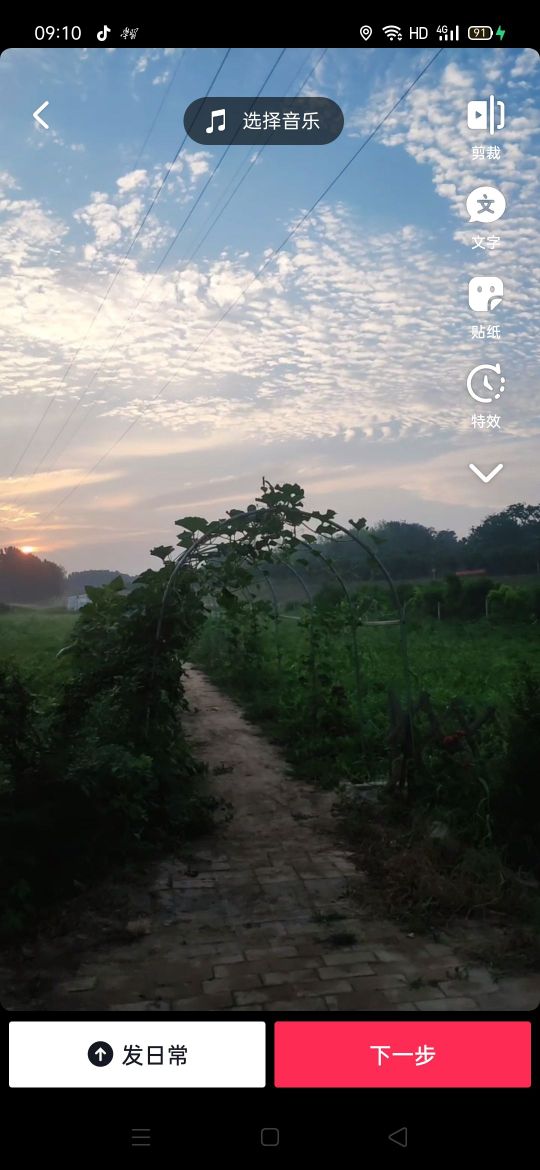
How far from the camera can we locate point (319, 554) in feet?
20.6

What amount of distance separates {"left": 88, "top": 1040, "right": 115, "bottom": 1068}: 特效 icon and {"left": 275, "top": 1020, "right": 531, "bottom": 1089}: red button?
377 mm

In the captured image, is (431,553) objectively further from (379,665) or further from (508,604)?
(508,604)

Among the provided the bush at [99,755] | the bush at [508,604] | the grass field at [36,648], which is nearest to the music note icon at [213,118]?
the bush at [99,755]

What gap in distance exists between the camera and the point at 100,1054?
172cm
